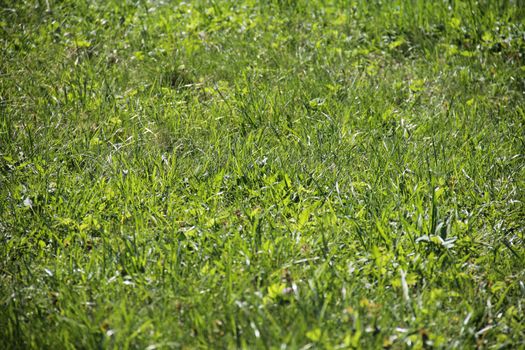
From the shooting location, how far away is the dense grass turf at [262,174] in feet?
9.32

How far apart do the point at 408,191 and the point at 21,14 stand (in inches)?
147

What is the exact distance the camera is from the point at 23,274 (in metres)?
3.10

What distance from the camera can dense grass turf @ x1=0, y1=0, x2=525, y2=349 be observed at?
2840 mm

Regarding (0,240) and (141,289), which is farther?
(0,240)

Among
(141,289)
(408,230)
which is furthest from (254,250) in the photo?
(408,230)

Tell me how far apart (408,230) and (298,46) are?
8.25ft

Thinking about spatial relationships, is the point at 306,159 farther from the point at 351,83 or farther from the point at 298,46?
the point at 298,46

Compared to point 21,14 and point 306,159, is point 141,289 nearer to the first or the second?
point 306,159

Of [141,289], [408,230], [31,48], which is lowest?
[408,230]

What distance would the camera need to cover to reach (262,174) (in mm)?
3908

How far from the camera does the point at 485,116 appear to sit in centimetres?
458

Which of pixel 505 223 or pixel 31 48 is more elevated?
pixel 31 48

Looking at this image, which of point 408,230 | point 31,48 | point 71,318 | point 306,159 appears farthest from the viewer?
point 31,48

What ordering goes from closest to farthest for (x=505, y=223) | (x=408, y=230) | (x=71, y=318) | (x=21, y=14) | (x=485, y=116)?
(x=71, y=318) < (x=408, y=230) < (x=505, y=223) < (x=485, y=116) < (x=21, y=14)
